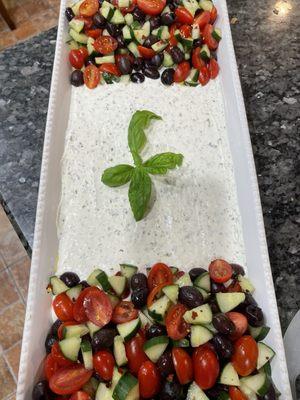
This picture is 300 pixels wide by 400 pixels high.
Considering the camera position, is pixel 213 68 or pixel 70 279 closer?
pixel 70 279

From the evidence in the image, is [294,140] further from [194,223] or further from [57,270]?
[57,270]

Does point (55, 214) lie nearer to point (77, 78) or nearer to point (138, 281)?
point (138, 281)

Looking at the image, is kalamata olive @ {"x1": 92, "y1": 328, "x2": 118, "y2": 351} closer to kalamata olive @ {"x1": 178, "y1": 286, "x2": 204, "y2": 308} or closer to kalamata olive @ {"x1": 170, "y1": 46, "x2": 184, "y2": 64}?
kalamata olive @ {"x1": 178, "y1": 286, "x2": 204, "y2": 308}

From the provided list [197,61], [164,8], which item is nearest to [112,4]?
[164,8]

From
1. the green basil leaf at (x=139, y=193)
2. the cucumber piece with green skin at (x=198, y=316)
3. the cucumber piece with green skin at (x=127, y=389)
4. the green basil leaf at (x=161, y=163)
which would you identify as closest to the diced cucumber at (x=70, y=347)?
the cucumber piece with green skin at (x=127, y=389)

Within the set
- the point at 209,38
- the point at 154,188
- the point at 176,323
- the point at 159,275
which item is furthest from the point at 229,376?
the point at 209,38
